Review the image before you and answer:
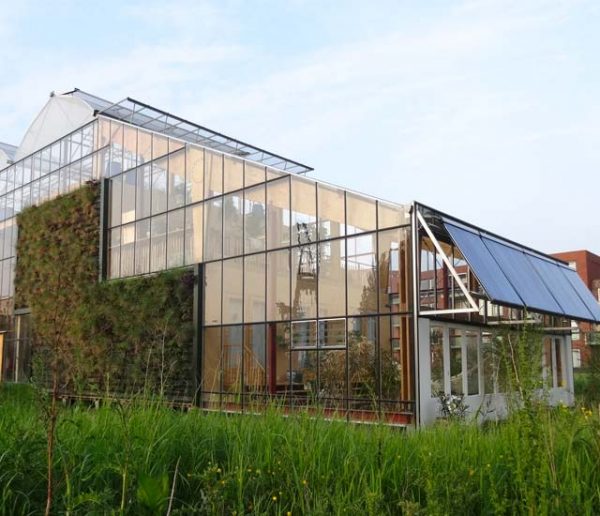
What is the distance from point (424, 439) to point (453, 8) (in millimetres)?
3698

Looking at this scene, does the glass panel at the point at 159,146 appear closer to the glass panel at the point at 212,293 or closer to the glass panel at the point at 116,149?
the glass panel at the point at 116,149

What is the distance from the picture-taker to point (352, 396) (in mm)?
12641

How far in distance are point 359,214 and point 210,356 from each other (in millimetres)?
5339

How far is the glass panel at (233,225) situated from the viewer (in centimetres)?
1563

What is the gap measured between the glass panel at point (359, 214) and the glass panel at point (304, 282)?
3.40ft

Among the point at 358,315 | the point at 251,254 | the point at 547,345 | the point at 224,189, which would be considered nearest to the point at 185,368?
the point at 251,254

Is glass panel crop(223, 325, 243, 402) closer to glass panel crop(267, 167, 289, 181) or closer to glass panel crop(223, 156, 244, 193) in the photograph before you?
glass panel crop(223, 156, 244, 193)

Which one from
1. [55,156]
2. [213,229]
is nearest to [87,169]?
[55,156]

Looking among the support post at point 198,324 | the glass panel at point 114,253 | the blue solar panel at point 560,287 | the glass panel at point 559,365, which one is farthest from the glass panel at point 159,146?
the glass panel at point 559,365

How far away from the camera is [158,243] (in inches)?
703

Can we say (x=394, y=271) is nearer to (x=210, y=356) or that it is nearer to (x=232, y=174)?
(x=232, y=174)

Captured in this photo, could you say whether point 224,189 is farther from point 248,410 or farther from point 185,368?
point 248,410

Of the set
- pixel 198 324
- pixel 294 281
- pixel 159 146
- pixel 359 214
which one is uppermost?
pixel 159 146

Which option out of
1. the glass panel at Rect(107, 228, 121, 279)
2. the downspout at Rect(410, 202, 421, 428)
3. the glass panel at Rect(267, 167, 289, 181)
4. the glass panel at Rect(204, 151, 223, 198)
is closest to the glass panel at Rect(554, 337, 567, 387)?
the downspout at Rect(410, 202, 421, 428)
